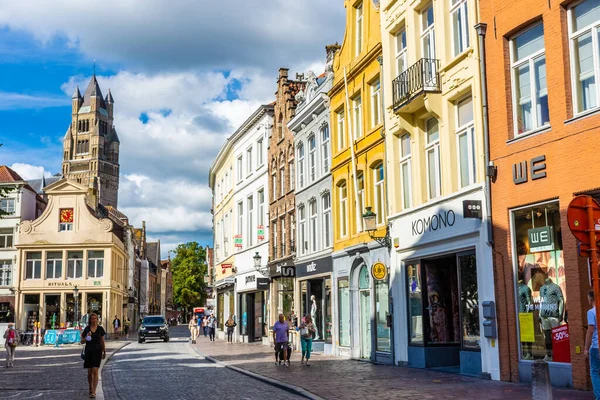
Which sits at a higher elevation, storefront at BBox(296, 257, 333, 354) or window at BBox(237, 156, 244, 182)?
window at BBox(237, 156, 244, 182)

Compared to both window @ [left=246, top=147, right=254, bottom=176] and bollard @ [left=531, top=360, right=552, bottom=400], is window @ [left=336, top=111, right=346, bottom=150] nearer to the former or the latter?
window @ [left=246, top=147, right=254, bottom=176]

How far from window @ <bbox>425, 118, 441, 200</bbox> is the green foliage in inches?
3074

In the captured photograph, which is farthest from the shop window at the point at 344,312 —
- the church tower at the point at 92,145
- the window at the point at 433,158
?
the church tower at the point at 92,145

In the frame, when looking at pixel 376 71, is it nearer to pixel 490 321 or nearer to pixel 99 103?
pixel 490 321

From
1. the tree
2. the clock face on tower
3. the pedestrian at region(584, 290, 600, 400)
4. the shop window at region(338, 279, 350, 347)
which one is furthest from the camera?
the tree

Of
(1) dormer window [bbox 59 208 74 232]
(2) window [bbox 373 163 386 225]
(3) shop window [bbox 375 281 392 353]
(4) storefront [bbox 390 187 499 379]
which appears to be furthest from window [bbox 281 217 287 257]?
(1) dormer window [bbox 59 208 74 232]

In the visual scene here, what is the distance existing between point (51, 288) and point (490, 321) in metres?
47.6

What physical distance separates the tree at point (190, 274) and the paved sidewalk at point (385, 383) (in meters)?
74.1

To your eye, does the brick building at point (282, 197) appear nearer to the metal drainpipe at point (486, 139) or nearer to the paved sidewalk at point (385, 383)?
the paved sidewalk at point (385, 383)

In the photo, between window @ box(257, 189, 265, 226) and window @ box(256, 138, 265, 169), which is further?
window @ box(256, 138, 265, 169)

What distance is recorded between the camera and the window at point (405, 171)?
21172 millimetres

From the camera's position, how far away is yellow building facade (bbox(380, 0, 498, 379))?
1708 centimetres

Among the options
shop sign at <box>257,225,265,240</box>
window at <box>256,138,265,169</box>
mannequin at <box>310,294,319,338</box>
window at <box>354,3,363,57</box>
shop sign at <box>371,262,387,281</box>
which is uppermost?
window at <box>354,3,363,57</box>

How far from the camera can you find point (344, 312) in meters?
26.9
